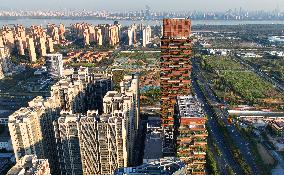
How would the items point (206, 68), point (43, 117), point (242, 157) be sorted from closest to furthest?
point (43, 117)
point (242, 157)
point (206, 68)

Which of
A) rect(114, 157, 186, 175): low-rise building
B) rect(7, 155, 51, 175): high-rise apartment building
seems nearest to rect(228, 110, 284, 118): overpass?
rect(114, 157, 186, 175): low-rise building

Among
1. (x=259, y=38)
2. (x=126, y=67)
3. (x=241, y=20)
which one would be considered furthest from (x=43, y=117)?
(x=241, y=20)

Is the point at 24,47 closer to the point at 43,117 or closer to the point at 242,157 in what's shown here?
the point at 43,117

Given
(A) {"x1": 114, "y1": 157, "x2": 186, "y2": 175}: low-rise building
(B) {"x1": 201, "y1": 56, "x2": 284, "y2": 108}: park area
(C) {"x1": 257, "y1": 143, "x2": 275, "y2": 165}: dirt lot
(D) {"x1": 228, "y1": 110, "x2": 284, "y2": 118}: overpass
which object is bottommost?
(C) {"x1": 257, "y1": 143, "x2": 275, "y2": 165}: dirt lot

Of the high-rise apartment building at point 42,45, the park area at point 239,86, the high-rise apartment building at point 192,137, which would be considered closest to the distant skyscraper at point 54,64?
the high-rise apartment building at point 42,45

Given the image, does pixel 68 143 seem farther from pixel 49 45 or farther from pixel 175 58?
pixel 49 45

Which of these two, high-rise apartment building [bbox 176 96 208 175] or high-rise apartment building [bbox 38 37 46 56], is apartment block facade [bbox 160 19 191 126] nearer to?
high-rise apartment building [bbox 176 96 208 175]

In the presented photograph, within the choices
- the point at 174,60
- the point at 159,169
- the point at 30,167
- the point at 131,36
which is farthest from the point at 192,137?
the point at 131,36
